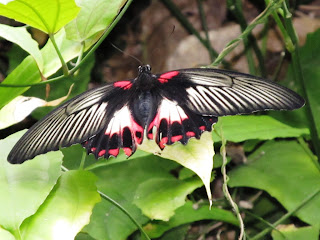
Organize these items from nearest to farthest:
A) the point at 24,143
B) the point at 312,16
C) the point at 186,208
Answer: the point at 24,143 → the point at 186,208 → the point at 312,16

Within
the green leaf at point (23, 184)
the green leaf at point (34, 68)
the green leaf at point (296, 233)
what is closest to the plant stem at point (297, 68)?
the green leaf at point (296, 233)

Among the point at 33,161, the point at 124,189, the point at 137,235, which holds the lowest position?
the point at 137,235

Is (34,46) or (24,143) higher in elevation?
(34,46)

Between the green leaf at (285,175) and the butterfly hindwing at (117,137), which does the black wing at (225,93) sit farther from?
the green leaf at (285,175)

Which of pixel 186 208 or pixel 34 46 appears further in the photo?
pixel 186 208

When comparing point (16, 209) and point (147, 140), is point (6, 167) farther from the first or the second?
point (147, 140)

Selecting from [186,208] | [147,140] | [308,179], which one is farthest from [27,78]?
[308,179]

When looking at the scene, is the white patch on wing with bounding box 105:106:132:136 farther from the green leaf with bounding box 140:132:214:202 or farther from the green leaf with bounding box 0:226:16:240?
the green leaf with bounding box 0:226:16:240

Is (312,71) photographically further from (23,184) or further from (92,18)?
(23,184)
